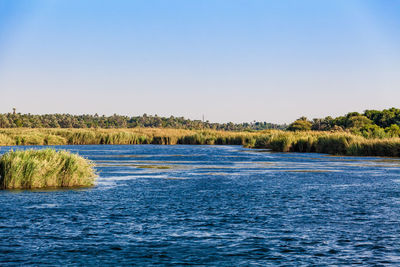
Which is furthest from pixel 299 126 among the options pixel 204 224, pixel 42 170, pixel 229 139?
pixel 204 224

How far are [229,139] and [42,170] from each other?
2890 inches

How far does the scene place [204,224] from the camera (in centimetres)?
1691

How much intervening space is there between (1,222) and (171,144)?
254ft

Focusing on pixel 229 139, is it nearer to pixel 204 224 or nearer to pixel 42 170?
pixel 42 170

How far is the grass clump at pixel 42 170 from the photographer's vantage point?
2475cm

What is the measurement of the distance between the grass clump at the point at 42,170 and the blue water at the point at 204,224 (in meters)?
1.31

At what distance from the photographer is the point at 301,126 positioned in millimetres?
124125

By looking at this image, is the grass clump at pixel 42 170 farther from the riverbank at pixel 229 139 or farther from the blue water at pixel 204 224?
the riverbank at pixel 229 139

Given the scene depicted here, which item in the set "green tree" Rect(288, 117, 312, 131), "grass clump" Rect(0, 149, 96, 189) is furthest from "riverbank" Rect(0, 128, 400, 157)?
"grass clump" Rect(0, 149, 96, 189)

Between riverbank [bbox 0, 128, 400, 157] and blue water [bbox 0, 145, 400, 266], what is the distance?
3002cm

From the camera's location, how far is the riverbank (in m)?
57.9

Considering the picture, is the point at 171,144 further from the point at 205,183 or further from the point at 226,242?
the point at 226,242

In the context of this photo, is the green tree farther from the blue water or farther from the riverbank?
the blue water

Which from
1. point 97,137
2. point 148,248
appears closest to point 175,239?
point 148,248
